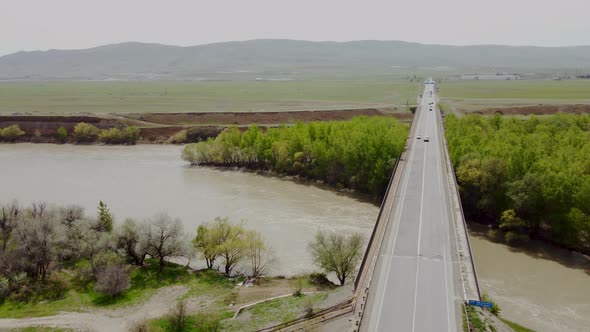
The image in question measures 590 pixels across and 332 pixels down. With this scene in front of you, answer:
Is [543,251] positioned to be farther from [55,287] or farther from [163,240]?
[55,287]

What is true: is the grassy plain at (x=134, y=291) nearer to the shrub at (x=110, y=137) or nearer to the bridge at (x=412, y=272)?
the bridge at (x=412, y=272)

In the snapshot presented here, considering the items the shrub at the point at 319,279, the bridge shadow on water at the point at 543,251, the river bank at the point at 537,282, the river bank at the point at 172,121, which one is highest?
the river bank at the point at 172,121

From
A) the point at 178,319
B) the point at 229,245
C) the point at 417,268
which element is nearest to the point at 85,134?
the point at 229,245

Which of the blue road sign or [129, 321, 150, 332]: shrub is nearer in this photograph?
the blue road sign

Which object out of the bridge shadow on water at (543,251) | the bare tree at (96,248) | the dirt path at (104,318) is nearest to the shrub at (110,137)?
the bare tree at (96,248)

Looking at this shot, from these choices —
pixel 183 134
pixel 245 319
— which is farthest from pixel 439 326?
pixel 183 134

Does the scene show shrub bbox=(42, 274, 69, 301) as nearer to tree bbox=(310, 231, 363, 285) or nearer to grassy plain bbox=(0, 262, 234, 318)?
grassy plain bbox=(0, 262, 234, 318)

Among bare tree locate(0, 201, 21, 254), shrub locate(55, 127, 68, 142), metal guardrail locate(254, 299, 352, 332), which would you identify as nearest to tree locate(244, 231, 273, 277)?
metal guardrail locate(254, 299, 352, 332)

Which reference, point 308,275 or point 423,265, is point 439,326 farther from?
point 308,275
